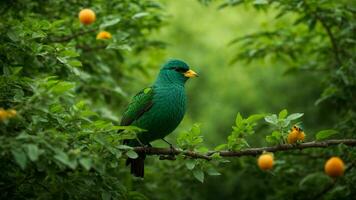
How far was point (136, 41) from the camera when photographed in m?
6.19

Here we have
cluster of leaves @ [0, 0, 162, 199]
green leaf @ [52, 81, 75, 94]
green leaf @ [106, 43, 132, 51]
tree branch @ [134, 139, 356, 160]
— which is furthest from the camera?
green leaf @ [106, 43, 132, 51]

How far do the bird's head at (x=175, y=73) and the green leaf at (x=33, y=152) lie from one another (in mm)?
2362

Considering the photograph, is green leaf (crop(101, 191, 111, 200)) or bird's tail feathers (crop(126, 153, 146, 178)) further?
bird's tail feathers (crop(126, 153, 146, 178))

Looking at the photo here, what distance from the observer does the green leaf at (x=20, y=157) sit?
2.78 metres

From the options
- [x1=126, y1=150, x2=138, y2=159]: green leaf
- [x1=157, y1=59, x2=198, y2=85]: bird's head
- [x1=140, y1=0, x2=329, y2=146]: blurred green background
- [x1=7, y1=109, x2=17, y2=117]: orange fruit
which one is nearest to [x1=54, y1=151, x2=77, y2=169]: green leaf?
[x1=7, y1=109, x2=17, y2=117]: orange fruit

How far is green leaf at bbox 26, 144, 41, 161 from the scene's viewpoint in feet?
8.99

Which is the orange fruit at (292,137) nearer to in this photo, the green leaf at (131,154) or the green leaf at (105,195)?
the green leaf at (131,154)

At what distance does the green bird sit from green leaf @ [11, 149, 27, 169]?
187 cm

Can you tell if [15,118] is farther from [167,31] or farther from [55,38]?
[167,31]

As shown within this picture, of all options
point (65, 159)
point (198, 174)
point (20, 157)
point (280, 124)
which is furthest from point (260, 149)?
point (20, 157)

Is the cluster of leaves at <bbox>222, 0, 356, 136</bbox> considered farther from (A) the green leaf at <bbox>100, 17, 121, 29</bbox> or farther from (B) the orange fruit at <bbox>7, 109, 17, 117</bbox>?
(B) the orange fruit at <bbox>7, 109, 17, 117</bbox>

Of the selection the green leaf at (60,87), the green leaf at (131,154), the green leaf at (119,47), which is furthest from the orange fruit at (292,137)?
the green leaf at (119,47)

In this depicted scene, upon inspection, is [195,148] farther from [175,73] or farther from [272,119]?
[175,73]

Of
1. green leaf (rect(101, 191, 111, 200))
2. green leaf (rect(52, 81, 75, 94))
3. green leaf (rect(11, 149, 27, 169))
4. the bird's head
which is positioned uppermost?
the bird's head
